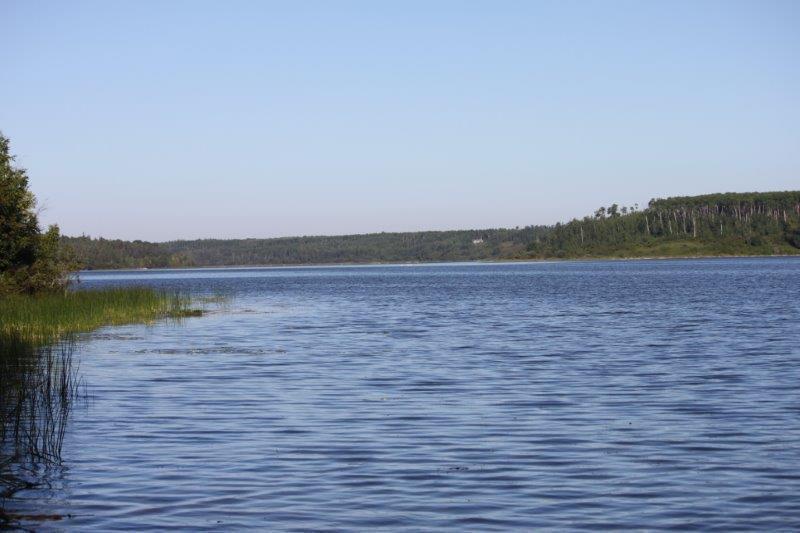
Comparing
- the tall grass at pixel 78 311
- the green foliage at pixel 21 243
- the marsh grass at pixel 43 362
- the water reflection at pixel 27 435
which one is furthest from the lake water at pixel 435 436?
the green foliage at pixel 21 243

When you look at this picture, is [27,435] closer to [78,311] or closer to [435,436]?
[435,436]

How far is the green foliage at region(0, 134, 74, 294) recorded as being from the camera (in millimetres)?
45031

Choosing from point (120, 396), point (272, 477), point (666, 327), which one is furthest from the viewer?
point (666, 327)

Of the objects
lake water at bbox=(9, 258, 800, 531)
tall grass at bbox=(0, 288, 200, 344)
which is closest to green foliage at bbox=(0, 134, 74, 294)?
tall grass at bbox=(0, 288, 200, 344)

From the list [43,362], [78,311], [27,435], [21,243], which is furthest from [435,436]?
[21,243]

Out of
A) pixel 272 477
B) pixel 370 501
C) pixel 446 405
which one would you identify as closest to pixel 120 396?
pixel 446 405

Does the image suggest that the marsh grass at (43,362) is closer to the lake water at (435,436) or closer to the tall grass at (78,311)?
the tall grass at (78,311)

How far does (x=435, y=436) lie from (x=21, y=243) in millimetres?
34081

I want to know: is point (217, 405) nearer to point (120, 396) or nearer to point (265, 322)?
point (120, 396)

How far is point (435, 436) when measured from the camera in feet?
56.5

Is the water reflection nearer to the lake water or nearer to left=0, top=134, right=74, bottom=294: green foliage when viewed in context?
the lake water

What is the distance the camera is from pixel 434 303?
7269cm

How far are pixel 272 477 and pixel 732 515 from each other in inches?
243

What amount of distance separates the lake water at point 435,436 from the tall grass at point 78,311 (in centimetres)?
201
